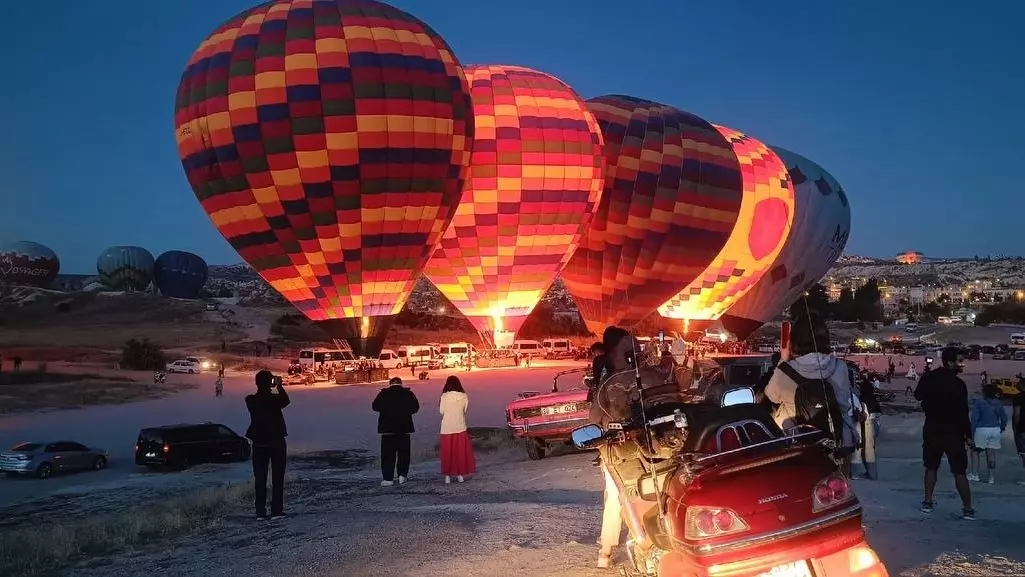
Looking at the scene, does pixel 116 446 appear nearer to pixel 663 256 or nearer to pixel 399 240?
pixel 399 240

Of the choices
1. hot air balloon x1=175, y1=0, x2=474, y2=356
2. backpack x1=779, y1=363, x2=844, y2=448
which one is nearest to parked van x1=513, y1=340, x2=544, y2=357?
hot air balloon x1=175, y1=0, x2=474, y2=356

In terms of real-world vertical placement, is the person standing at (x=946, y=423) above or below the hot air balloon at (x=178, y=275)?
below

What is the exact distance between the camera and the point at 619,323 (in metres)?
35.1

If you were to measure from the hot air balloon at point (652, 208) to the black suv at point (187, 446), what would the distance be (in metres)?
18.8

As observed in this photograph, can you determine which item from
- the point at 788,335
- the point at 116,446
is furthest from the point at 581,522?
the point at 116,446

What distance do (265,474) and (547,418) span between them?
5.04 m

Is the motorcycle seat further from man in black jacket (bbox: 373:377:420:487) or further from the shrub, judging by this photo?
the shrub

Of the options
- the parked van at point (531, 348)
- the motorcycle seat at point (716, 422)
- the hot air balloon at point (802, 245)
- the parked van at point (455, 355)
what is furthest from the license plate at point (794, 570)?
the parked van at point (531, 348)

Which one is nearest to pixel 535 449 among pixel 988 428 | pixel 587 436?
pixel 988 428

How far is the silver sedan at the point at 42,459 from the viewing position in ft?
49.6

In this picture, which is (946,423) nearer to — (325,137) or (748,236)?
(325,137)

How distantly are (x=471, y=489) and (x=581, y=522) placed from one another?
291 cm

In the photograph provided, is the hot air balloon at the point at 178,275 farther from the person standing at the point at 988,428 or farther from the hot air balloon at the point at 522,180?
the person standing at the point at 988,428

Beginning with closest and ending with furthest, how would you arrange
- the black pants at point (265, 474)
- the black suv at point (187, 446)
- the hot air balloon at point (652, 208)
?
1. the black pants at point (265, 474)
2. the black suv at point (187, 446)
3. the hot air balloon at point (652, 208)
